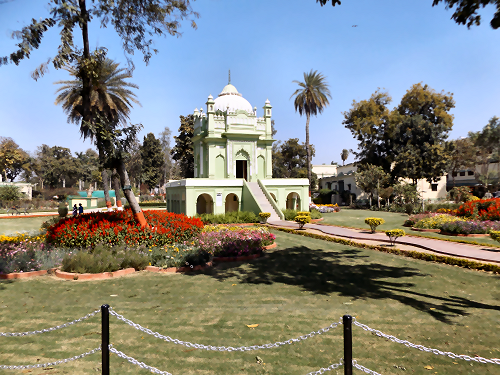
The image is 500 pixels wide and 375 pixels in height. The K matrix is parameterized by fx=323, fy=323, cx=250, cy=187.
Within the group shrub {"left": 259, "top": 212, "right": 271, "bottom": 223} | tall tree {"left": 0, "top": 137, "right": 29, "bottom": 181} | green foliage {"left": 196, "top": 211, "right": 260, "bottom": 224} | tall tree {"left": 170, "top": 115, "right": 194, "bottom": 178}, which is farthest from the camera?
tall tree {"left": 0, "top": 137, "right": 29, "bottom": 181}

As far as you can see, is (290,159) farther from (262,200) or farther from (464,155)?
(262,200)

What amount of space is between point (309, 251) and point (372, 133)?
34.9 m

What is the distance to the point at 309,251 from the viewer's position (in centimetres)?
1286

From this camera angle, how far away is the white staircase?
2449 cm

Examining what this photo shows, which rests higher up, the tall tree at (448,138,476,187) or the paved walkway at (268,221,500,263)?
the tall tree at (448,138,476,187)

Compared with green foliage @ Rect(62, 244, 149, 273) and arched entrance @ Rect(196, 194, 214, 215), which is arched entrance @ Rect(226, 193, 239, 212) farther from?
green foliage @ Rect(62, 244, 149, 273)

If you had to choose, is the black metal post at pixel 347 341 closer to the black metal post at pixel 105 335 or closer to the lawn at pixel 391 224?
the black metal post at pixel 105 335

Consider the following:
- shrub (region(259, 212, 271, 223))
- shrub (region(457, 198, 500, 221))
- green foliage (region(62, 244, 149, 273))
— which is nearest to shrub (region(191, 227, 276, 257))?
green foliage (region(62, 244, 149, 273))

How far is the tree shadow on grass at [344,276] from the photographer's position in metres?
6.94

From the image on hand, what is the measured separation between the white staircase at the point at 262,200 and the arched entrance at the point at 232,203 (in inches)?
99.5

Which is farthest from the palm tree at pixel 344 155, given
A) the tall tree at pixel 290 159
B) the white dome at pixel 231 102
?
the white dome at pixel 231 102

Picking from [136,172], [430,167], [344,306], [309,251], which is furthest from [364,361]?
[136,172]

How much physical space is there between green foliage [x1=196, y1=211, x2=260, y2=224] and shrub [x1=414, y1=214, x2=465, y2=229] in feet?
34.7

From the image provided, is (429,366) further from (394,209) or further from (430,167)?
(430,167)
